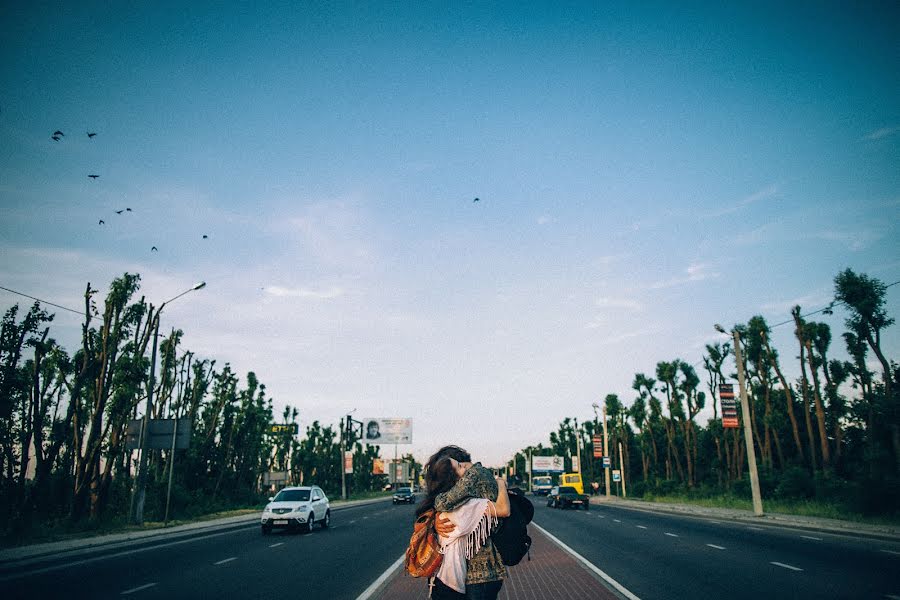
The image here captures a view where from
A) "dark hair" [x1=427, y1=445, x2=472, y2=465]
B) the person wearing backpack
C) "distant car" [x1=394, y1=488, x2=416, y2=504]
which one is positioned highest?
"dark hair" [x1=427, y1=445, x2=472, y2=465]

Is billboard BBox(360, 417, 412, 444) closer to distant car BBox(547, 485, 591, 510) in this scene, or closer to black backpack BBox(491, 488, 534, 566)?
distant car BBox(547, 485, 591, 510)

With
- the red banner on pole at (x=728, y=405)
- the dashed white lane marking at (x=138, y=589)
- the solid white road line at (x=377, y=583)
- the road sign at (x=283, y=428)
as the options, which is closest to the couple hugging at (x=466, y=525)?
the solid white road line at (x=377, y=583)

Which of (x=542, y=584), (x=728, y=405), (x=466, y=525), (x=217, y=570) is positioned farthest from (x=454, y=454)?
(x=728, y=405)

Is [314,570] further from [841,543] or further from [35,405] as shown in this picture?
[35,405]

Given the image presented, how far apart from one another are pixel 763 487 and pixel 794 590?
38086 millimetres

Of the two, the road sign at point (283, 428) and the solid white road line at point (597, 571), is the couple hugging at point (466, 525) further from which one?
the road sign at point (283, 428)

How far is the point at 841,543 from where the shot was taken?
47.4ft

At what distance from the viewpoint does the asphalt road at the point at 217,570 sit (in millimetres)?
8875

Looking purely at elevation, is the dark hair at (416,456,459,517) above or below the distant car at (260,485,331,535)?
above

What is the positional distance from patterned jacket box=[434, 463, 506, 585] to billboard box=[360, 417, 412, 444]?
202 feet

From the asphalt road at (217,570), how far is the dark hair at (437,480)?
5707 millimetres

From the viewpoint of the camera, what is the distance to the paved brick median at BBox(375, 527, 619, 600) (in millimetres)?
8180

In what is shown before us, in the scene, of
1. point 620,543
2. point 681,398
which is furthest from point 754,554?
point 681,398

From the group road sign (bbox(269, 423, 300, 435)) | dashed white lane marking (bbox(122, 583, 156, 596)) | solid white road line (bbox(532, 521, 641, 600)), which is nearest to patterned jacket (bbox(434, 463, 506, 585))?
solid white road line (bbox(532, 521, 641, 600))
